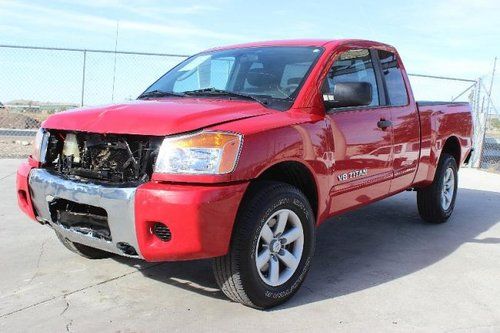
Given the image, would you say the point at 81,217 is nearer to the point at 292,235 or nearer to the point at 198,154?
the point at 198,154

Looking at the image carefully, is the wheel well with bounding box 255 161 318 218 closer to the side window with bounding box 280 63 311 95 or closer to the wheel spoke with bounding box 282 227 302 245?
the wheel spoke with bounding box 282 227 302 245

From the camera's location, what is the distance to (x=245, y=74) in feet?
13.7

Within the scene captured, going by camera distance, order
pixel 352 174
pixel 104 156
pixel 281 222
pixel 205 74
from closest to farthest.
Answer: pixel 104 156
pixel 281 222
pixel 352 174
pixel 205 74

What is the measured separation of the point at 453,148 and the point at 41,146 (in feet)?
14.5

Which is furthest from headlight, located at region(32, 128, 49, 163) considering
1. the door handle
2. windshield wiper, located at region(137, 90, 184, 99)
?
the door handle

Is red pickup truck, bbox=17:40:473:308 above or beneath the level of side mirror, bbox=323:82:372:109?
beneath

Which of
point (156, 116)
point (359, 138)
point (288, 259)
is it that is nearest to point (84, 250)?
point (156, 116)

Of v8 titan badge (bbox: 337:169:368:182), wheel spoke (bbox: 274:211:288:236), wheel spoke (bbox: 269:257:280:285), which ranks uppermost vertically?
v8 titan badge (bbox: 337:169:368:182)

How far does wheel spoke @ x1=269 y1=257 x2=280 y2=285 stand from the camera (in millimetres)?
3297

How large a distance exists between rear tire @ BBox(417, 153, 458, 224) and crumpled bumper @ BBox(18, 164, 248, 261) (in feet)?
10.6

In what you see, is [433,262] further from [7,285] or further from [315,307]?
[7,285]

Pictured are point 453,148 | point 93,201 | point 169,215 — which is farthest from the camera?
point 453,148

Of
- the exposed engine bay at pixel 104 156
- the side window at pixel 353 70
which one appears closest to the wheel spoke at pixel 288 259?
the exposed engine bay at pixel 104 156

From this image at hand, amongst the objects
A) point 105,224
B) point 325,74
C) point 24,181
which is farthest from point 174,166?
point 325,74
